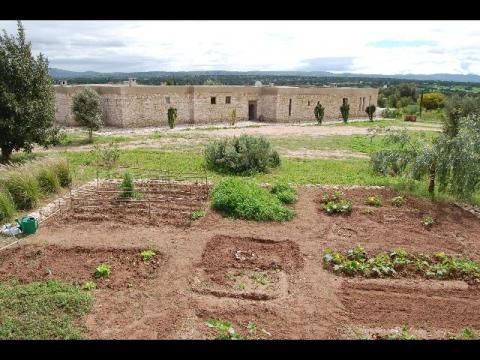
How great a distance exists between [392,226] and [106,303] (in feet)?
20.3

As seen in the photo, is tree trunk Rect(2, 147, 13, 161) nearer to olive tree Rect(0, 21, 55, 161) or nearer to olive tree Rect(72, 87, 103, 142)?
olive tree Rect(0, 21, 55, 161)

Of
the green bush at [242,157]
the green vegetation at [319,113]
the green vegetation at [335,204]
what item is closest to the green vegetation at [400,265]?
the green vegetation at [335,204]

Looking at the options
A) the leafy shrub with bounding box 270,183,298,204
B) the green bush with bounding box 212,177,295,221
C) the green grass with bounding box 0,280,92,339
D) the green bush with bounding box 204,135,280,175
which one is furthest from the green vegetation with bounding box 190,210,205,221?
the green bush with bounding box 204,135,280,175

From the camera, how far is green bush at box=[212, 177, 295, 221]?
30.0 feet

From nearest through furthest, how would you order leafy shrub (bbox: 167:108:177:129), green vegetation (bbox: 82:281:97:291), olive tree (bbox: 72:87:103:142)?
green vegetation (bbox: 82:281:97:291) → olive tree (bbox: 72:87:103:142) → leafy shrub (bbox: 167:108:177:129)

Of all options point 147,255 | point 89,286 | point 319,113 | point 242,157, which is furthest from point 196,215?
point 319,113

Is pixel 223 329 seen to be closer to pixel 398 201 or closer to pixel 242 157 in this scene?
pixel 398 201

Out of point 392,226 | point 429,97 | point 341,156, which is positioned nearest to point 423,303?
point 392,226

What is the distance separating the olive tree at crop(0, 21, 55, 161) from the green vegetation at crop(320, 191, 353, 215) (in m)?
10.3

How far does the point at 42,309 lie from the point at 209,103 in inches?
994

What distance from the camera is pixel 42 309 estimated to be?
542cm
